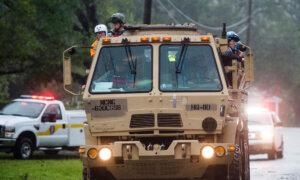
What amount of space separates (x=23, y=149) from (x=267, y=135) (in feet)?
25.7

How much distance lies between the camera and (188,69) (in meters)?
14.7

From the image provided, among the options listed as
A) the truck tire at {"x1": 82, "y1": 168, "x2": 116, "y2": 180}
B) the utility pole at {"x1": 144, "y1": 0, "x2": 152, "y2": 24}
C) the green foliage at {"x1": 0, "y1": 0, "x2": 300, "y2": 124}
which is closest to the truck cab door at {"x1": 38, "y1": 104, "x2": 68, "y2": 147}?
the utility pole at {"x1": 144, "y1": 0, "x2": 152, "y2": 24}

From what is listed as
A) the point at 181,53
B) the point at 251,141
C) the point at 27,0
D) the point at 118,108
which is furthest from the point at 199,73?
the point at 27,0

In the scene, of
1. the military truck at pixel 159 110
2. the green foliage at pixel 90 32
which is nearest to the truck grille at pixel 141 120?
the military truck at pixel 159 110

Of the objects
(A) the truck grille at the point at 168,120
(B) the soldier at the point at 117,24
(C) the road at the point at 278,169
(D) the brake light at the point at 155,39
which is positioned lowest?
(C) the road at the point at 278,169

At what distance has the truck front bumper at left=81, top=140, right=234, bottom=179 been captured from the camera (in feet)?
46.2

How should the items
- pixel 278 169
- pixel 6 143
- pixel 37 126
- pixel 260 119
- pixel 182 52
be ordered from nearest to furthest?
pixel 182 52 < pixel 278 169 < pixel 6 143 < pixel 37 126 < pixel 260 119

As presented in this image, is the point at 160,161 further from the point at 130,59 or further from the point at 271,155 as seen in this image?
the point at 271,155

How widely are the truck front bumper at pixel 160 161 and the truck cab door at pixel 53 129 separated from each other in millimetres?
16203

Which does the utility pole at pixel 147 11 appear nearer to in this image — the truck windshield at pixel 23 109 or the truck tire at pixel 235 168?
the truck windshield at pixel 23 109

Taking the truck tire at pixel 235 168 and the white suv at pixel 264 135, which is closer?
the truck tire at pixel 235 168

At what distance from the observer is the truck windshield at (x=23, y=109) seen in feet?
101

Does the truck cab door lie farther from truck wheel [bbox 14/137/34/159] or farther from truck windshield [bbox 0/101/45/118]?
truck wheel [bbox 14/137/34/159]

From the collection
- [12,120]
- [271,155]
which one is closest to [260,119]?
[271,155]
